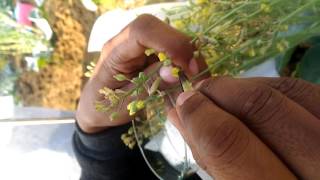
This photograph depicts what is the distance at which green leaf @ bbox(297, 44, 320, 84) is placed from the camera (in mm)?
500

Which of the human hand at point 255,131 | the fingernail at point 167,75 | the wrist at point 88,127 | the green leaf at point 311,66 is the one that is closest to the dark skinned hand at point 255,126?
the human hand at point 255,131

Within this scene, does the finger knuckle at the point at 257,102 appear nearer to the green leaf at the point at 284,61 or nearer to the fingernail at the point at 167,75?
the fingernail at the point at 167,75

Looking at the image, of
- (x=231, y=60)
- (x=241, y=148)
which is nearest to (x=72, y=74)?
(x=231, y=60)

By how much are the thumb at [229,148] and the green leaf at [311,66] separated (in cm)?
28

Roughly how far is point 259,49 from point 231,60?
27 mm

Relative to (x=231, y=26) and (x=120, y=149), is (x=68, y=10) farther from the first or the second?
(x=231, y=26)

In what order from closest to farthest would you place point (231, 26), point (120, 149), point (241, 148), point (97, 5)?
point (241, 148) → point (231, 26) → point (120, 149) → point (97, 5)

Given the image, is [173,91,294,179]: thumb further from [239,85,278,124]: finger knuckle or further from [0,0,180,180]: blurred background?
[0,0,180,180]: blurred background

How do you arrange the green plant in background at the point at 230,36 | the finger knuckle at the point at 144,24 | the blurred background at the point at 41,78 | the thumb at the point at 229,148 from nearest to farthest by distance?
the thumb at the point at 229,148 < the green plant in background at the point at 230,36 < the finger knuckle at the point at 144,24 < the blurred background at the point at 41,78

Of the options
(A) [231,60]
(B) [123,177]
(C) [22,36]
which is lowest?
(B) [123,177]

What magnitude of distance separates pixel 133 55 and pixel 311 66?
0.66ft

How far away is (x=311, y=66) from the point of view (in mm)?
505

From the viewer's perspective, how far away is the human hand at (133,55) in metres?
0.41

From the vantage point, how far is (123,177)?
74 centimetres
